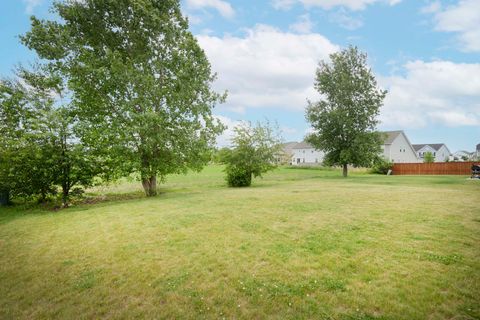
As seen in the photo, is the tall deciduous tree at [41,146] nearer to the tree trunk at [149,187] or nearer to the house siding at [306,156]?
the tree trunk at [149,187]

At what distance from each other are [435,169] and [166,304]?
1731 inches

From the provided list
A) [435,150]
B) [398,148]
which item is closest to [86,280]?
[398,148]

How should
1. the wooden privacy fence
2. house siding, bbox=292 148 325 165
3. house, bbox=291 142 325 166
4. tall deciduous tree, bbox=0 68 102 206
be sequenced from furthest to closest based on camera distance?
house, bbox=291 142 325 166 < house siding, bbox=292 148 325 165 < the wooden privacy fence < tall deciduous tree, bbox=0 68 102 206

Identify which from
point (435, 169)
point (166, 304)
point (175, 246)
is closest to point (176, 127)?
point (175, 246)

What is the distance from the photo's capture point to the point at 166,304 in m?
4.20

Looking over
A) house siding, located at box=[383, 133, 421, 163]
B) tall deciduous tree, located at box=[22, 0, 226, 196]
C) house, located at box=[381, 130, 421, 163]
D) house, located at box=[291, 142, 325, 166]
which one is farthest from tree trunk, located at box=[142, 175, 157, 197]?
house, located at box=[291, 142, 325, 166]

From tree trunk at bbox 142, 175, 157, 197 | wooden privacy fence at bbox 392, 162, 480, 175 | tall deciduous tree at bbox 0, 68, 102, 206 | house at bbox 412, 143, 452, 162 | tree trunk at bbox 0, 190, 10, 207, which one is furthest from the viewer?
house at bbox 412, 143, 452, 162

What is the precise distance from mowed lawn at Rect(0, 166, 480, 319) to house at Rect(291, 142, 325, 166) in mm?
69437

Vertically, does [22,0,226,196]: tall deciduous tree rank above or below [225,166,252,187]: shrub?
above

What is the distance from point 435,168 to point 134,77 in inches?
1584

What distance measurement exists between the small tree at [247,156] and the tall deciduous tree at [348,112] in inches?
427

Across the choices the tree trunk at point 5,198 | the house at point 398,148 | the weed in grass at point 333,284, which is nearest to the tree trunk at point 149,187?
the tree trunk at point 5,198

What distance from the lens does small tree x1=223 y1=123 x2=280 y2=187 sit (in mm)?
21984

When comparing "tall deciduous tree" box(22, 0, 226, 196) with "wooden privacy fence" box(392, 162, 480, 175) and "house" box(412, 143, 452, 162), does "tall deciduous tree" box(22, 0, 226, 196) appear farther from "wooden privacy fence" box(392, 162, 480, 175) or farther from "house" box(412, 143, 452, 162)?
"house" box(412, 143, 452, 162)
